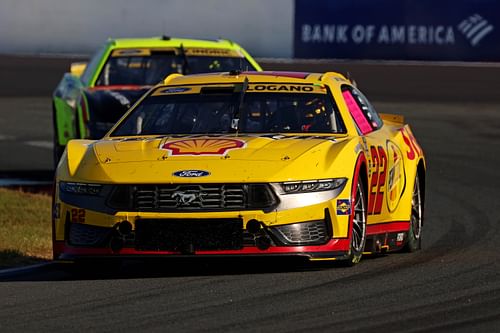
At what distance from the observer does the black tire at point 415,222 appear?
35.0 feet

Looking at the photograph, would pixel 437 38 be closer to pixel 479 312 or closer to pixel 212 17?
pixel 212 17

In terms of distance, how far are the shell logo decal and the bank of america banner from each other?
2428 cm

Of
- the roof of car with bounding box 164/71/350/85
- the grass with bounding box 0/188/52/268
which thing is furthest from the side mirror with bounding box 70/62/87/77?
the roof of car with bounding box 164/71/350/85

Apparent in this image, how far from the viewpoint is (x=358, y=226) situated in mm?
9414

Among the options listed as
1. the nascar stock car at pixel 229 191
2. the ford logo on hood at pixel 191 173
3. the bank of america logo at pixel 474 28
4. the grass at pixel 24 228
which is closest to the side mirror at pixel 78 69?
the grass at pixel 24 228

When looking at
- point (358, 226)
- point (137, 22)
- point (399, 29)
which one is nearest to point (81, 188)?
point (358, 226)

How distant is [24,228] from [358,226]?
12.7 feet

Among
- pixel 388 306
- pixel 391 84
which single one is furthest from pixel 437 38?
pixel 388 306

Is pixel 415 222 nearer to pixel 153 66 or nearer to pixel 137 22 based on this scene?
pixel 153 66

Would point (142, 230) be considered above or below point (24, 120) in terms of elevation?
above

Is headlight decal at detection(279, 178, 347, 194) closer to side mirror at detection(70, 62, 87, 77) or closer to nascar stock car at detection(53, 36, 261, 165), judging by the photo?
nascar stock car at detection(53, 36, 261, 165)

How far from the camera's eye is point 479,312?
7684 mm

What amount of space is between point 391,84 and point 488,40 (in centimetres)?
420

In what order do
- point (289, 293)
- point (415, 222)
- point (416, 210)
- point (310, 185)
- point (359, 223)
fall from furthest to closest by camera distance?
point (416, 210) < point (415, 222) < point (359, 223) < point (310, 185) < point (289, 293)
